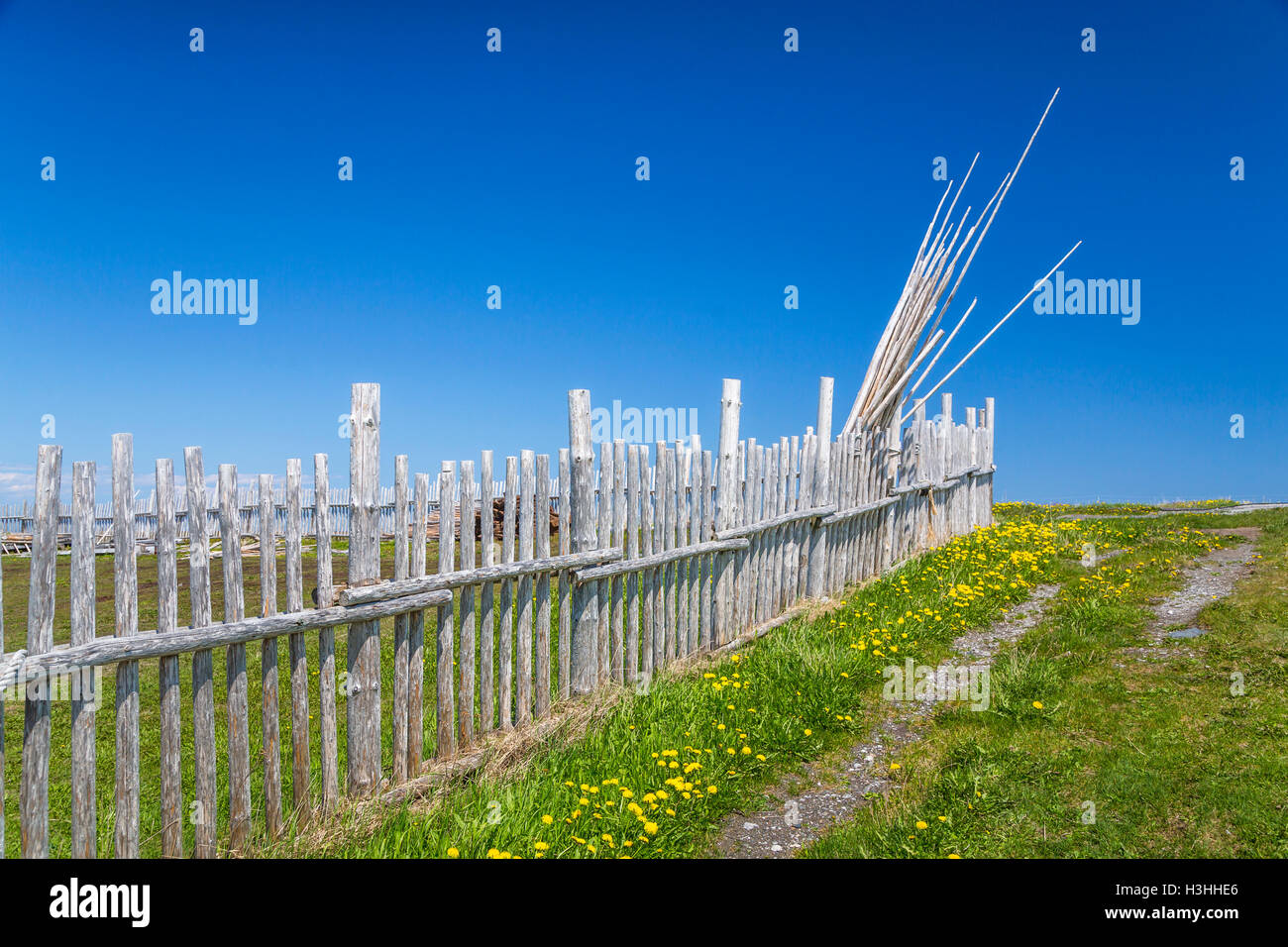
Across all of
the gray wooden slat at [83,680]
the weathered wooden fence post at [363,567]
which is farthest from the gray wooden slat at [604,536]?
the gray wooden slat at [83,680]

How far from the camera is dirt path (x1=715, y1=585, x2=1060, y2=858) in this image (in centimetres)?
436

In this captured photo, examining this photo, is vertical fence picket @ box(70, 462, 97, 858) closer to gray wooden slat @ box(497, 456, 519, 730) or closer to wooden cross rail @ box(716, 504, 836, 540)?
gray wooden slat @ box(497, 456, 519, 730)

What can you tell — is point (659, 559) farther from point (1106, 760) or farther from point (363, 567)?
point (1106, 760)

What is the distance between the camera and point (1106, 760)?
511 centimetres

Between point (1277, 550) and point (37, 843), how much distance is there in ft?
45.4

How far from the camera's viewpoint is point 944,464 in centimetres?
1383

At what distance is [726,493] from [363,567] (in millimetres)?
3934

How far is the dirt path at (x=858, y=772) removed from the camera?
4.42 m

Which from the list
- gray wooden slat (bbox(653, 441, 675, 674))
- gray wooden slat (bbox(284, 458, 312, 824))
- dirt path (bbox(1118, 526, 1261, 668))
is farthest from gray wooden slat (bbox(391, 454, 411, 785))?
dirt path (bbox(1118, 526, 1261, 668))

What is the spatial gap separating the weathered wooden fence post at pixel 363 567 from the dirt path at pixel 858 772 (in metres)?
1.96

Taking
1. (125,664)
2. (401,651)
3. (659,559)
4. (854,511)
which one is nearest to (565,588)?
(659,559)
